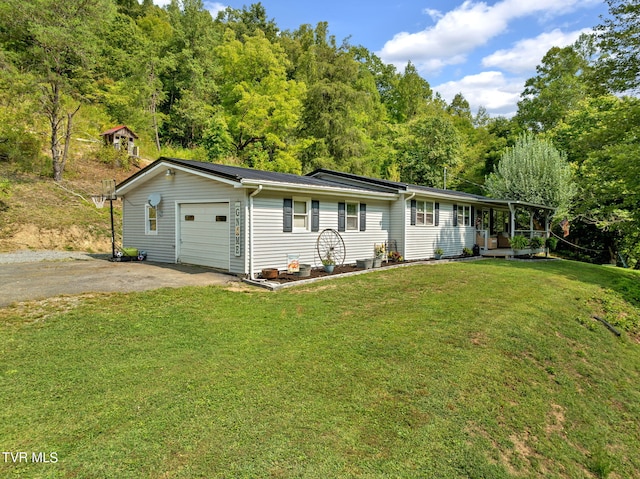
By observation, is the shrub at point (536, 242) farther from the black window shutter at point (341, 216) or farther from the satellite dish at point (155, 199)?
the satellite dish at point (155, 199)

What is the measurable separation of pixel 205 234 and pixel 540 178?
1836 cm

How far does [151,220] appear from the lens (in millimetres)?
12523

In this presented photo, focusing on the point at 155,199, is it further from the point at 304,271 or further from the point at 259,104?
the point at 259,104

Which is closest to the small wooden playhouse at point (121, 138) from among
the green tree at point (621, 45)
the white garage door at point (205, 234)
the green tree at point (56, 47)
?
the green tree at point (56, 47)

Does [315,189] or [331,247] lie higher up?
[315,189]

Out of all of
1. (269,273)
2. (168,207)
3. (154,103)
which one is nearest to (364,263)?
(269,273)

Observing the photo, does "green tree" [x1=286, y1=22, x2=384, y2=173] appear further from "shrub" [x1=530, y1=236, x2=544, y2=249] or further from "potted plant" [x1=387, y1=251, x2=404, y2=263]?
"potted plant" [x1=387, y1=251, x2=404, y2=263]

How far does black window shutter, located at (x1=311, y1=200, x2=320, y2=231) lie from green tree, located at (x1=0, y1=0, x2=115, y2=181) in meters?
14.8

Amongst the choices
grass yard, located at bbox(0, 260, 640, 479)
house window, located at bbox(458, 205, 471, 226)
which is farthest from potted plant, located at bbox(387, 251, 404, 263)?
grass yard, located at bbox(0, 260, 640, 479)

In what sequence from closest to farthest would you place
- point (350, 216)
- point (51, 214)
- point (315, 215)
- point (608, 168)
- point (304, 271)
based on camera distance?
point (304, 271) → point (315, 215) → point (350, 216) → point (608, 168) → point (51, 214)

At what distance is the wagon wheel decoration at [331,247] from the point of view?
1132cm

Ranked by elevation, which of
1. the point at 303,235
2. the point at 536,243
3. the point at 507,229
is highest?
the point at 507,229

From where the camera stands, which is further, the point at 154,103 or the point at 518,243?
the point at 154,103

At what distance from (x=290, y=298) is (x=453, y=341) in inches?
134
